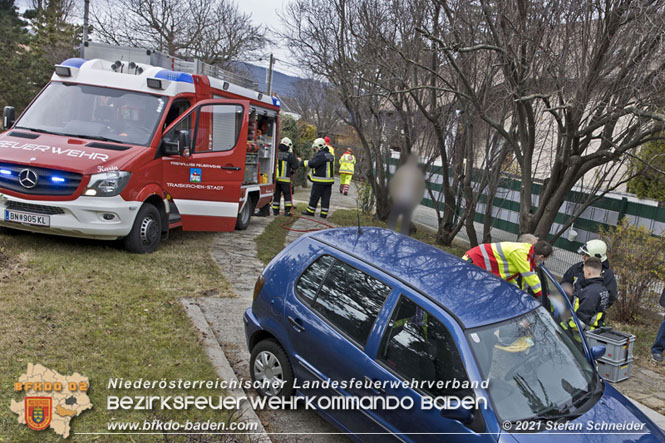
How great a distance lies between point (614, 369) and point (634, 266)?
2392 millimetres

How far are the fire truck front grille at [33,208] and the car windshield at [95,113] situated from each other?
4.02ft

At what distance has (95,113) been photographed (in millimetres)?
7641

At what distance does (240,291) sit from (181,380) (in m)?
2.62

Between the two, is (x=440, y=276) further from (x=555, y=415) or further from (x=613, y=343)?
(x=613, y=343)

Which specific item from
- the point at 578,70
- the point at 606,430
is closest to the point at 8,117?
the point at 578,70

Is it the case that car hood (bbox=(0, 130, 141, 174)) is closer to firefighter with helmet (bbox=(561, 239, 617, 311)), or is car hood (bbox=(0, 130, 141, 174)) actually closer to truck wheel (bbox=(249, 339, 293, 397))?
truck wheel (bbox=(249, 339, 293, 397))

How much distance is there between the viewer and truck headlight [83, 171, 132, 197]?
22.0 ft

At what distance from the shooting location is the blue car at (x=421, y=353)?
9.74 ft

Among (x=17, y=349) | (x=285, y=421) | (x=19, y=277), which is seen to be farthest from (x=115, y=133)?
(x=285, y=421)

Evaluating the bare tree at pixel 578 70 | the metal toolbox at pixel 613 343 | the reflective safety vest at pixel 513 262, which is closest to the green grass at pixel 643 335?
the metal toolbox at pixel 613 343

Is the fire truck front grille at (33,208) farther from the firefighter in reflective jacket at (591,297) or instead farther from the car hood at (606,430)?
the firefighter in reflective jacket at (591,297)

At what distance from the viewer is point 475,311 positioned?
10.7 feet

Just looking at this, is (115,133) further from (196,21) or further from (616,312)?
(196,21)

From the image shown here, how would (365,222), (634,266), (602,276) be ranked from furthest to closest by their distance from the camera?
(365,222) < (634,266) < (602,276)
